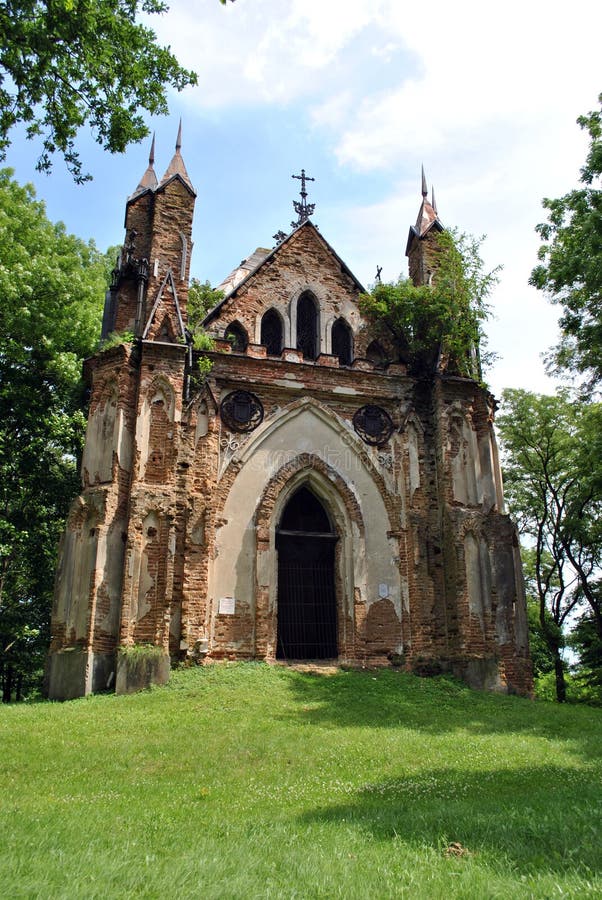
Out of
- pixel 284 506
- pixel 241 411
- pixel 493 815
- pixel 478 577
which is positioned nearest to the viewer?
pixel 493 815

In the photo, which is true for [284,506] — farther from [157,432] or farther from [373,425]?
[157,432]

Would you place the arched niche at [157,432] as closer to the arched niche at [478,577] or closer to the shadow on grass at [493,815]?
the arched niche at [478,577]

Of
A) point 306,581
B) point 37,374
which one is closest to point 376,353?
point 306,581

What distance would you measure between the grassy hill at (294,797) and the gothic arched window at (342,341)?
891 centimetres

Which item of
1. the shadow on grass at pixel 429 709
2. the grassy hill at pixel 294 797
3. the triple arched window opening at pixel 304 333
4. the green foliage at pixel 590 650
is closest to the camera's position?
the grassy hill at pixel 294 797

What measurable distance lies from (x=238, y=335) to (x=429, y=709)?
32.8 feet

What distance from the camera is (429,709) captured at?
12789 millimetres

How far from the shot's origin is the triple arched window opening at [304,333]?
18312 millimetres

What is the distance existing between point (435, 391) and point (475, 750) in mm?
10100

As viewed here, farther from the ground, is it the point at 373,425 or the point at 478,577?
the point at 373,425

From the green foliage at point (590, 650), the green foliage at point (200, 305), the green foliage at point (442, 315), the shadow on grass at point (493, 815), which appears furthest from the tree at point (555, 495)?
the shadow on grass at point (493, 815)

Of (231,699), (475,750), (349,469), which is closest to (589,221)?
(349,469)

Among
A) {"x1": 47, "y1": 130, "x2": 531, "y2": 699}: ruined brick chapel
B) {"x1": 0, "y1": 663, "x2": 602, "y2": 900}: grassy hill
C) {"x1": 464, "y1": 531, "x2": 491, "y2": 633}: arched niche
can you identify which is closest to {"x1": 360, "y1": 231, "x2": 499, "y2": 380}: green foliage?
{"x1": 47, "y1": 130, "x2": 531, "y2": 699}: ruined brick chapel

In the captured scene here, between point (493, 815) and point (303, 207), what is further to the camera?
point (303, 207)
